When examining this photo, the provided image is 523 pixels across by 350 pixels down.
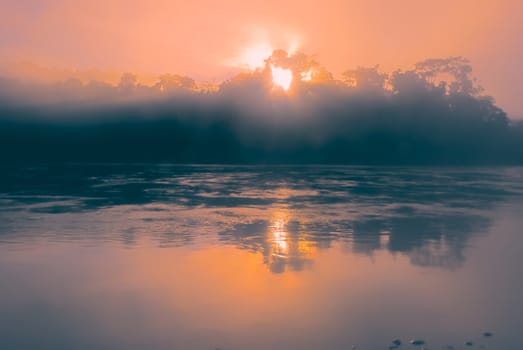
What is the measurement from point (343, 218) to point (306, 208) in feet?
19.1

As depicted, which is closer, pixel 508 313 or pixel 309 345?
pixel 309 345

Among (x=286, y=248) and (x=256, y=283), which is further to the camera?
(x=286, y=248)

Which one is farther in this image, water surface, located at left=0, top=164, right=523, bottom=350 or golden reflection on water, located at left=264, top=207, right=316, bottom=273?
golden reflection on water, located at left=264, top=207, right=316, bottom=273

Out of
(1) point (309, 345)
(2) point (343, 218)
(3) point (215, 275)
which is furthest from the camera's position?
(2) point (343, 218)

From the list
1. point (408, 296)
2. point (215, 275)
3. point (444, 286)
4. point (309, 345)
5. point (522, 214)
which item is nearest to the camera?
point (309, 345)

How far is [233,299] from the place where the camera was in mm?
11375

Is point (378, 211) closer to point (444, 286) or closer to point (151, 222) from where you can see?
point (151, 222)

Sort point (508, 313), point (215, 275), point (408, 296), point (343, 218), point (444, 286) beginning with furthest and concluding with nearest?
point (343, 218) → point (215, 275) → point (444, 286) → point (408, 296) → point (508, 313)

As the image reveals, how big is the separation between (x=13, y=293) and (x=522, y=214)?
27759 millimetres

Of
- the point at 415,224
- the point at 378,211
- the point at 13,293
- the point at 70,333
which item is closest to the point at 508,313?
the point at 70,333

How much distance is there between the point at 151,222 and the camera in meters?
24.1

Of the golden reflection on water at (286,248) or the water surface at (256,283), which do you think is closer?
the water surface at (256,283)

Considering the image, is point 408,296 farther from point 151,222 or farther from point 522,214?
point 522,214

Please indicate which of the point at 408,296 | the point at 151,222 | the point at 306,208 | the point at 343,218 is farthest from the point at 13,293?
the point at 306,208
